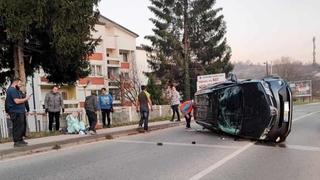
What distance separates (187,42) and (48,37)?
1078 inches

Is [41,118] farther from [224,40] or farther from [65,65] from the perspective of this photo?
[224,40]

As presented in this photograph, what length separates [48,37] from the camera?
58.3ft

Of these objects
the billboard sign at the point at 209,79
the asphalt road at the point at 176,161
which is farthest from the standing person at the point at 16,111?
the billboard sign at the point at 209,79

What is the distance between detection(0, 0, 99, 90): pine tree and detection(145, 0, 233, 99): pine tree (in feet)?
79.3

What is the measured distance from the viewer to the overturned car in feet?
40.0

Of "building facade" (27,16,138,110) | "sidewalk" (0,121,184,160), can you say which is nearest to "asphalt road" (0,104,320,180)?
"sidewalk" (0,121,184,160)

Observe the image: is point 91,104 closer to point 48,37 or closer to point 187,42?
point 48,37

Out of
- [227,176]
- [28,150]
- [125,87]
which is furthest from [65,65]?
[125,87]

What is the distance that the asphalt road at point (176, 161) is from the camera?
327 inches

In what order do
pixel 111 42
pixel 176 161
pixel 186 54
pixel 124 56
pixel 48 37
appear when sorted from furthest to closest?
1. pixel 124 56
2. pixel 111 42
3. pixel 186 54
4. pixel 48 37
5. pixel 176 161

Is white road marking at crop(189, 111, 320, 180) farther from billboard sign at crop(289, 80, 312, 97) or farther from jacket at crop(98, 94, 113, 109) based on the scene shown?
billboard sign at crop(289, 80, 312, 97)

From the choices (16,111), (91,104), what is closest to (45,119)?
(91,104)

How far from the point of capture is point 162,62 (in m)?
44.6

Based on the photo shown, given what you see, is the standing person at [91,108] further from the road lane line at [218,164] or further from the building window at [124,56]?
the building window at [124,56]
